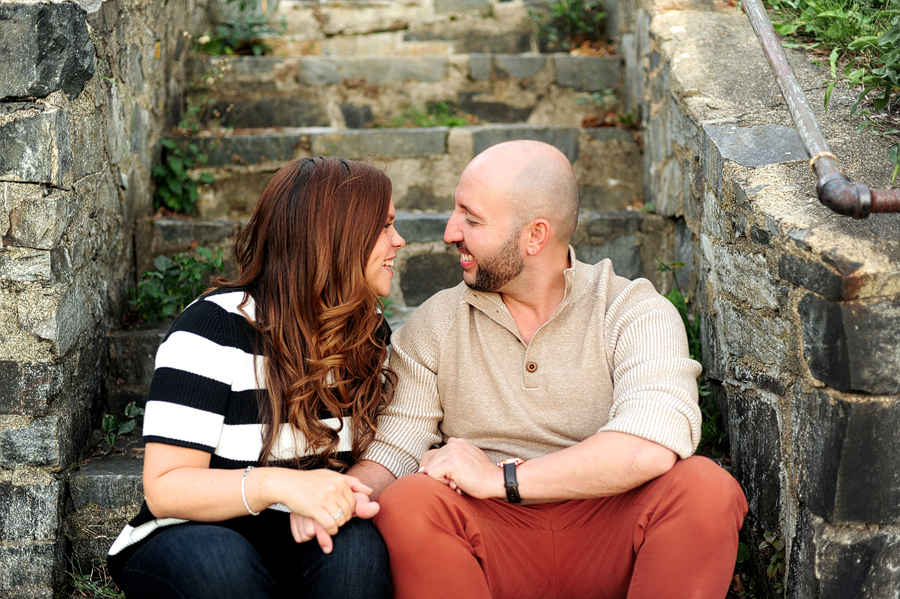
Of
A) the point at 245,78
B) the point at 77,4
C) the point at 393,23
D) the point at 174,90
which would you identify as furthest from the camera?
the point at 393,23

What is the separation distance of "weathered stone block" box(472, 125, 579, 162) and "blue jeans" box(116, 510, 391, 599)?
2.13 meters

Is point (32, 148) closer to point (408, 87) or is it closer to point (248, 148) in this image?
point (248, 148)

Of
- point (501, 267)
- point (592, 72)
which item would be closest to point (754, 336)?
point (501, 267)

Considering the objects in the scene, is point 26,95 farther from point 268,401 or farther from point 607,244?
point 607,244

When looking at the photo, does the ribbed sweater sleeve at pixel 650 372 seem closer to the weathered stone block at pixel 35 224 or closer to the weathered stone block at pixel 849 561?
the weathered stone block at pixel 849 561

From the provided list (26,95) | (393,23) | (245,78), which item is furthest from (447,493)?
(393,23)

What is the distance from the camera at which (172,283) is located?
273 cm

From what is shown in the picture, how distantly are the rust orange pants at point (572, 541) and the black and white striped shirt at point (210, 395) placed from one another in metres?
0.32

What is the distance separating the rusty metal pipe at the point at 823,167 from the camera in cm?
143

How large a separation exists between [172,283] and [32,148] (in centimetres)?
81

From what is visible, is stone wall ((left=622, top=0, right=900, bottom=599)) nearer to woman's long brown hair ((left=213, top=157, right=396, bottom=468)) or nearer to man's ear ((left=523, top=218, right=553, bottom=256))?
man's ear ((left=523, top=218, right=553, bottom=256))

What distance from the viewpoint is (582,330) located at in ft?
6.33

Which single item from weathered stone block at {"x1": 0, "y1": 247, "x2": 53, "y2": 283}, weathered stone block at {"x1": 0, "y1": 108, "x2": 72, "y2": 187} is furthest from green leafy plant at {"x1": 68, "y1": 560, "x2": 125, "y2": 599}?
weathered stone block at {"x1": 0, "y1": 108, "x2": 72, "y2": 187}

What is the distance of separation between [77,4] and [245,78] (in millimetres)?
1672
